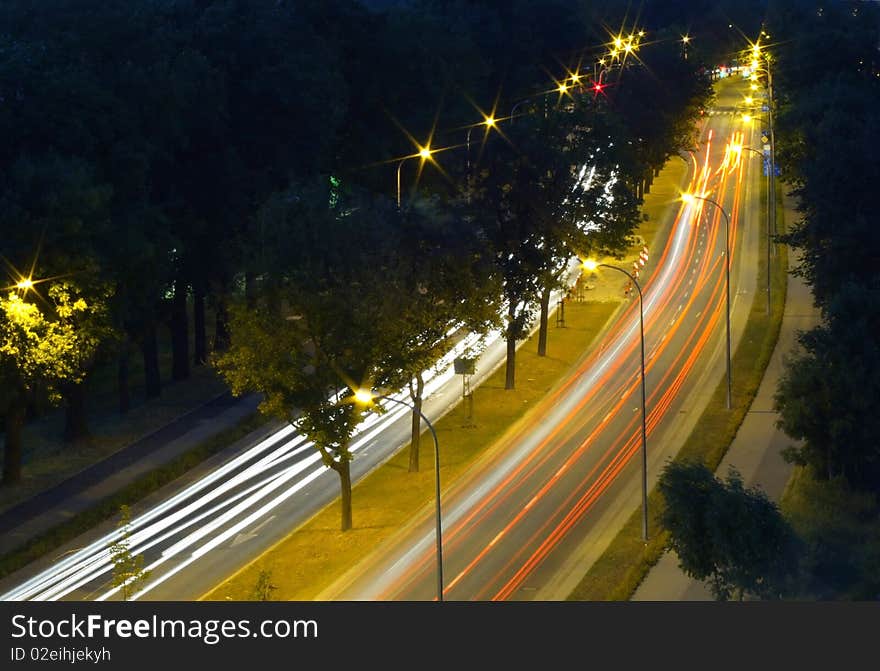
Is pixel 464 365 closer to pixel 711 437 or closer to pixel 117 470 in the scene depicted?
pixel 711 437

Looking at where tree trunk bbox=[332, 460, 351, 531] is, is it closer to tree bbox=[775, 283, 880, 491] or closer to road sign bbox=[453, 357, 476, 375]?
road sign bbox=[453, 357, 476, 375]

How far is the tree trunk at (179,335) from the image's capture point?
208ft

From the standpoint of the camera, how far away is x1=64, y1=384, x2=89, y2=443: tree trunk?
54.8 meters

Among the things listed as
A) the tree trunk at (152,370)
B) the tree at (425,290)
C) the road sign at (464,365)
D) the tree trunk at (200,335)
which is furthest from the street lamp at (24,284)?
the tree trunk at (200,335)

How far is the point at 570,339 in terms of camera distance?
7088 centimetres

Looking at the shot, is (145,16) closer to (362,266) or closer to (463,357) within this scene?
(463,357)

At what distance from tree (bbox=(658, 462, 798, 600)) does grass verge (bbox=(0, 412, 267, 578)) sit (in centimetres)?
2266

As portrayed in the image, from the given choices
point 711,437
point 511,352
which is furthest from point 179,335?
point 711,437

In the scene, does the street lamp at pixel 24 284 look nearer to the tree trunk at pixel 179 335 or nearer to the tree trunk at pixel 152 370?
the tree trunk at pixel 152 370

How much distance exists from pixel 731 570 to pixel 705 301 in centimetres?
4625

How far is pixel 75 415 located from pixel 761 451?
27738 mm

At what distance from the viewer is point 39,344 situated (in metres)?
49.0

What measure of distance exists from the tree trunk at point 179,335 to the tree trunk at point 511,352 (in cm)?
1542

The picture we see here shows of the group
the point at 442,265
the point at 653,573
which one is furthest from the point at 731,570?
the point at 442,265
